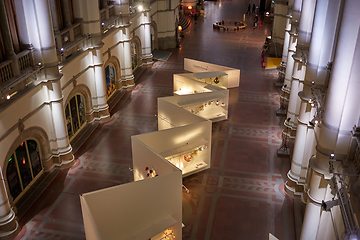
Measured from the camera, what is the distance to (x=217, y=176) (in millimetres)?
15922

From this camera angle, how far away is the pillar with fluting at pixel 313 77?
455 inches

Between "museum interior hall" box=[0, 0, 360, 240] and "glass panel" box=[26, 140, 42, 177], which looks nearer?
"museum interior hall" box=[0, 0, 360, 240]

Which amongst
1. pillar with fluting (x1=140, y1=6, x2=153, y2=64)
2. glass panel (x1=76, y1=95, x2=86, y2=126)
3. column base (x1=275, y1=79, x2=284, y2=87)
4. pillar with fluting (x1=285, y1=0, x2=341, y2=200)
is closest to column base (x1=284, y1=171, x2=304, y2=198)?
pillar with fluting (x1=285, y1=0, x2=341, y2=200)

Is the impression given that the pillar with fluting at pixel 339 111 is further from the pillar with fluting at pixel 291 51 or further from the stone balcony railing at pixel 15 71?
the pillar with fluting at pixel 291 51

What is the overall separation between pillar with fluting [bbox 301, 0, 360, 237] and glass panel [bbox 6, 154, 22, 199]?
33.5 ft

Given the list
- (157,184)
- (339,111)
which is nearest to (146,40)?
(157,184)

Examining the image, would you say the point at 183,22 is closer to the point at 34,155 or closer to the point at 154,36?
the point at 154,36

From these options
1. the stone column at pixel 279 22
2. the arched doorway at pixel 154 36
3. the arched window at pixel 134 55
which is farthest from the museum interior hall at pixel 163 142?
the stone column at pixel 279 22

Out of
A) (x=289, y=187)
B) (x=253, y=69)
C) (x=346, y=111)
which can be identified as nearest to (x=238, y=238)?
(x=289, y=187)

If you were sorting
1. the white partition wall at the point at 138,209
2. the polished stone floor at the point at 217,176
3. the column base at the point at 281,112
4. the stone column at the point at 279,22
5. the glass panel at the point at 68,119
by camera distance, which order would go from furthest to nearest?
the stone column at the point at 279,22, the column base at the point at 281,112, the glass panel at the point at 68,119, the polished stone floor at the point at 217,176, the white partition wall at the point at 138,209

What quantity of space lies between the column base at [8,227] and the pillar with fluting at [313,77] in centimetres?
1031

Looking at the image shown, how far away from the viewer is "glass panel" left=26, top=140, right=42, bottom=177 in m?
14.5

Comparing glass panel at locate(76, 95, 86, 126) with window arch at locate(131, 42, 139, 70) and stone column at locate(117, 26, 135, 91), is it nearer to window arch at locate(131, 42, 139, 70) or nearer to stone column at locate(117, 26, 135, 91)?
stone column at locate(117, 26, 135, 91)

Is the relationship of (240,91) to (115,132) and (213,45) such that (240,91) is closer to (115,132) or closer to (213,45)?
(115,132)
